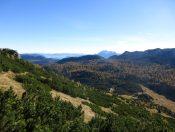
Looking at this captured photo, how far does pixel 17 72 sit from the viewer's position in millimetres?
50812

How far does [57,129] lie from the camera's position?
2534 cm

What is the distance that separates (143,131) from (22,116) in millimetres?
19467

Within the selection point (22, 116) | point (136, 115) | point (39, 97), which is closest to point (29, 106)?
point (22, 116)

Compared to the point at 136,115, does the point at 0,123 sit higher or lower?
higher

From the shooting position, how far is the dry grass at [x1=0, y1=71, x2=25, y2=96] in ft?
124

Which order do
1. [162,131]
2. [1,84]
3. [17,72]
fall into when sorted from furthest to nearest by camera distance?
1. [17,72]
2. [162,131]
3. [1,84]

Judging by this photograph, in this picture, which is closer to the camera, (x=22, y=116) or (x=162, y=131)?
(x=22, y=116)

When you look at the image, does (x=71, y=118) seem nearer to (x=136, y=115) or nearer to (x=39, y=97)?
(x=39, y=97)

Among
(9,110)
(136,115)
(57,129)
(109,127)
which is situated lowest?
(136,115)

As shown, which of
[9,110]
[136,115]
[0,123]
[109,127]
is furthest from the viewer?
[136,115]

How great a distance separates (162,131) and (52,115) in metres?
20.2

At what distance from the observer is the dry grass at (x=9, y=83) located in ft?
124

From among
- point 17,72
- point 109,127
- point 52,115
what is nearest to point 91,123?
point 109,127

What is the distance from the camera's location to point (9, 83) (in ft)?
Answer: 134
